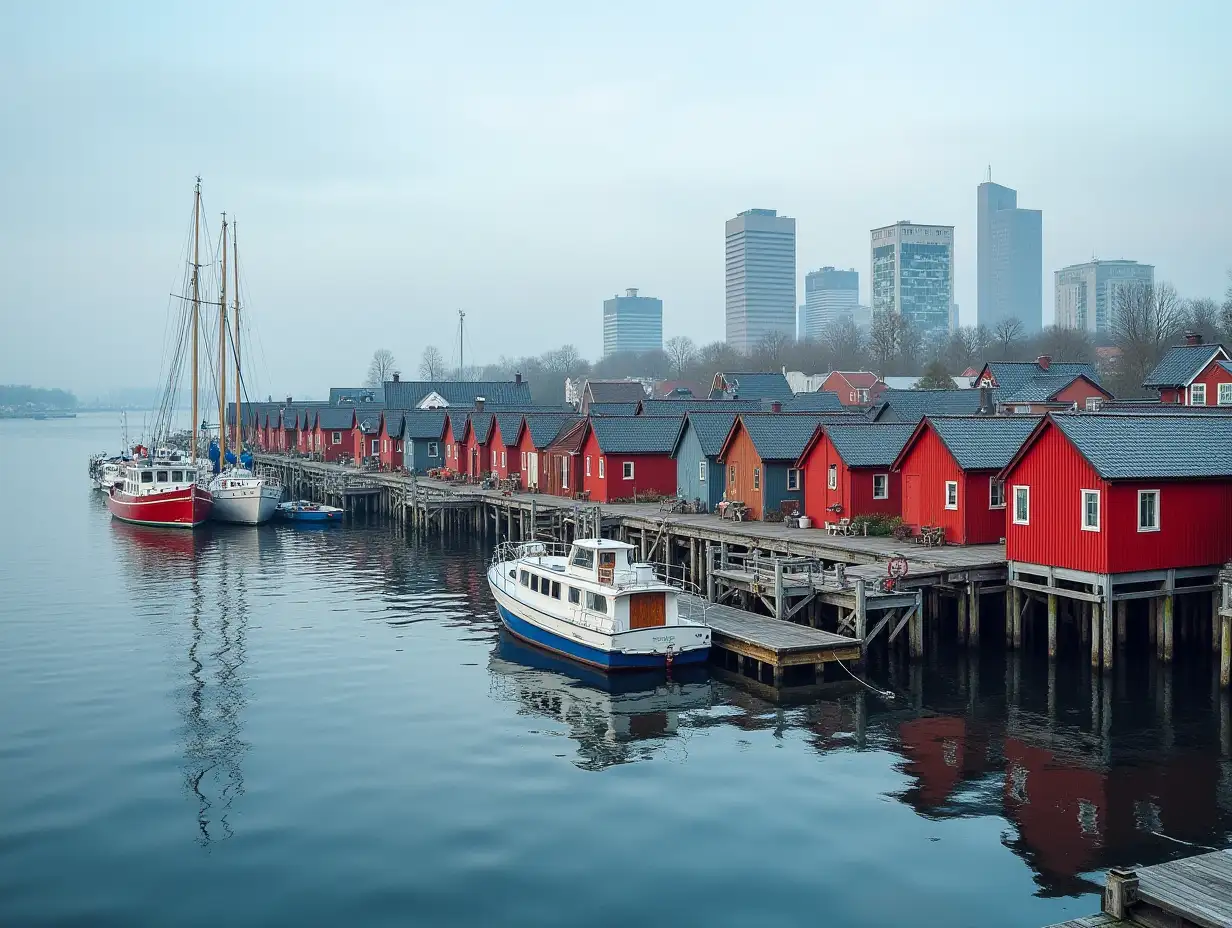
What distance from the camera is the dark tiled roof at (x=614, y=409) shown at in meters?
74.1

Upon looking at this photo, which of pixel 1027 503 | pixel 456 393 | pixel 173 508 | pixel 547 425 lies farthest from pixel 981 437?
pixel 456 393

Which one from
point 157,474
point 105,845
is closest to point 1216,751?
point 105,845

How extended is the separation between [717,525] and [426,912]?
3073cm

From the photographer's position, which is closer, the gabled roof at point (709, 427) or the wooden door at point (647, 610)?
the wooden door at point (647, 610)

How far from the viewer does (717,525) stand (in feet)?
157

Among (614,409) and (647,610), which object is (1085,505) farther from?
(614,409)

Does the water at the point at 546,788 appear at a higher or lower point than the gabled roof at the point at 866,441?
lower

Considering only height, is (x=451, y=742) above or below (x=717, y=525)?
below

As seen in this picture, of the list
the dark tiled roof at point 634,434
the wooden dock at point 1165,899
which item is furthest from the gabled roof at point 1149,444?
the dark tiled roof at point 634,434

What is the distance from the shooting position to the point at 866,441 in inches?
1797

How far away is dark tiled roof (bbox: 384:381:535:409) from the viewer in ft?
385

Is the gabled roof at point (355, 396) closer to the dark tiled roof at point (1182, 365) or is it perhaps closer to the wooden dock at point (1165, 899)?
the dark tiled roof at point (1182, 365)

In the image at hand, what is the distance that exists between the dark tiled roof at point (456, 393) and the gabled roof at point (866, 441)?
71.3 m

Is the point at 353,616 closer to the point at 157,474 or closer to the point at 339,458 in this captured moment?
the point at 157,474
